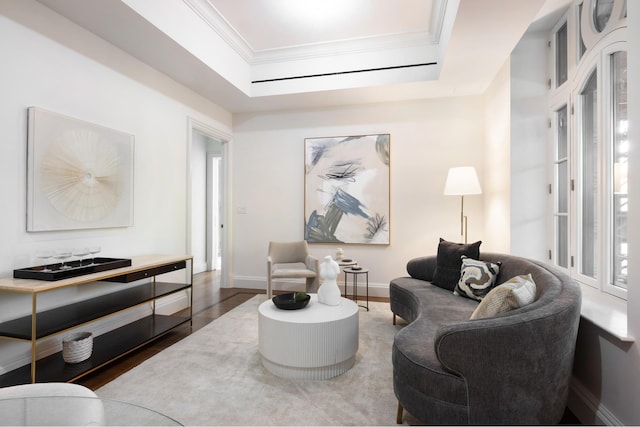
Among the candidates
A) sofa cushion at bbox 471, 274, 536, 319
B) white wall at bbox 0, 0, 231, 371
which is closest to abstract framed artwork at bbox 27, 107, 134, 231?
white wall at bbox 0, 0, 231, 371

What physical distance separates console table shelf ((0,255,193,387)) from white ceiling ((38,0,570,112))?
6.63 feet

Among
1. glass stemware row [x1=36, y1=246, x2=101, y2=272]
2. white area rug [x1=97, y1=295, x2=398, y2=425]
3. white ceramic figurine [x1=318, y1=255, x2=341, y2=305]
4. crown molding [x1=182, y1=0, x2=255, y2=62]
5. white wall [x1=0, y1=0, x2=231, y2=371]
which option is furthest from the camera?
crown molding [x1=182, y1=0, x2=255, y2=62]

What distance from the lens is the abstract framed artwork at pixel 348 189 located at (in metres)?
4.59

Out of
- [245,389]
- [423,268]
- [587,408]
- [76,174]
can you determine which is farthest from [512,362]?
[76,174]

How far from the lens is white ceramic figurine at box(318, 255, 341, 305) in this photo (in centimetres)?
261

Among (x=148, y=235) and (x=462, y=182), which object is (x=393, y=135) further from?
(x=148, y=235)

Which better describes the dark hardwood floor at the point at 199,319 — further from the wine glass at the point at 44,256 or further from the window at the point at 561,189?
the window at the point at 561,189

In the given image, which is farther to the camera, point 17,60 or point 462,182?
point 462,182

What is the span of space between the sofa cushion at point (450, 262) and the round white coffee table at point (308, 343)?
1143mm

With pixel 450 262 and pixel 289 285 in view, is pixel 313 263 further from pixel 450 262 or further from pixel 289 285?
pixel 450 262

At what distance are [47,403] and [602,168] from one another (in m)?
3.10

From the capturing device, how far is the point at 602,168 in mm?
2215

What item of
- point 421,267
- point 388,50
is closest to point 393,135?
point 388,50

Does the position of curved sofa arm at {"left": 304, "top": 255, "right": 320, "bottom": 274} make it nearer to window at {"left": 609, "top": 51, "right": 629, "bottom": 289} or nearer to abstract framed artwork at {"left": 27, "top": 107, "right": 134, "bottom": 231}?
abstract framed artwork at {"left": 27, "top": 107, "right": 134, "bottom": 231}
